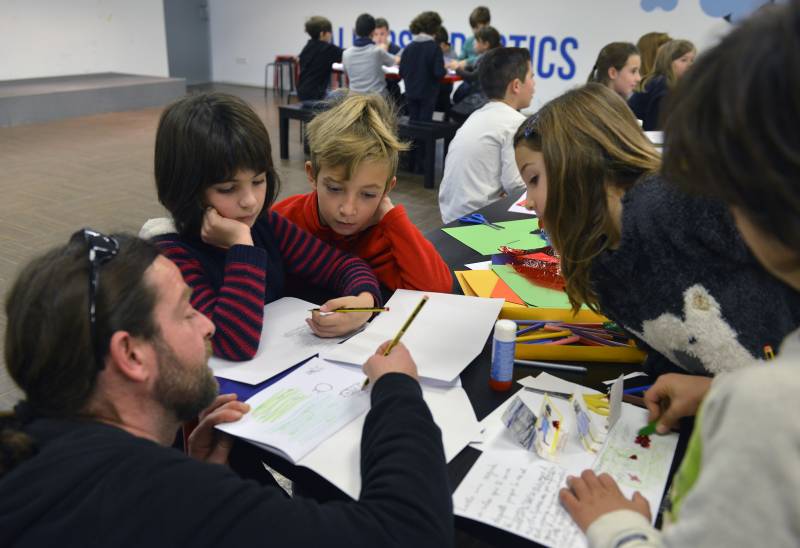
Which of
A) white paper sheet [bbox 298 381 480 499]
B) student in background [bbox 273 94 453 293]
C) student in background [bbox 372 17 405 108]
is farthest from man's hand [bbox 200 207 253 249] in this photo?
student in background [bbox 372 17 405 108]

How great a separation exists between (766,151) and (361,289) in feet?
3.63

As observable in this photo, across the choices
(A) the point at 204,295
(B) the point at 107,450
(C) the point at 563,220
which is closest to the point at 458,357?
(C) the point at 563,220

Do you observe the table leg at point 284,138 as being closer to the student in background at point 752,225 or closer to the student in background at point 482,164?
the student in background at point 482,164

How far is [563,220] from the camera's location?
1.30 meters

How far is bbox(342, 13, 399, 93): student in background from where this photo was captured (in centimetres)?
646

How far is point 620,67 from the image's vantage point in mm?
3975

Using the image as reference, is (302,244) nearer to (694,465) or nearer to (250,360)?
(250,360)

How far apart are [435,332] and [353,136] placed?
1.96ft

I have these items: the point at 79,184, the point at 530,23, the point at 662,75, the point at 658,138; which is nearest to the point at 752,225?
the point at 658,138

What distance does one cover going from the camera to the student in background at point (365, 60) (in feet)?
21.2

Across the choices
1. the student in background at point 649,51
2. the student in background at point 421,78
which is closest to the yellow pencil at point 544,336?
the student in background at point 649,51

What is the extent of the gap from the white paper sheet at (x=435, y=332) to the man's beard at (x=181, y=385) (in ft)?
1.10

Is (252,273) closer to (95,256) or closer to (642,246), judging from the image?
(95,256)

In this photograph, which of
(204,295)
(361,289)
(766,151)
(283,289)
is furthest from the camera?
(283,289)
